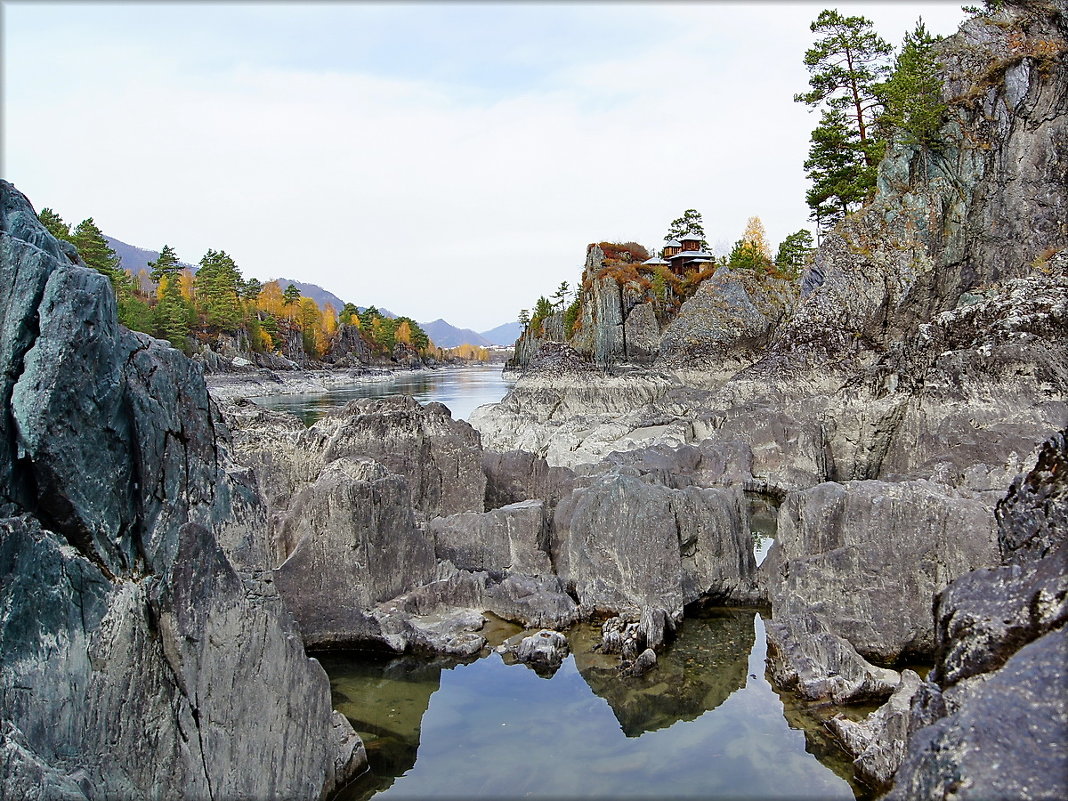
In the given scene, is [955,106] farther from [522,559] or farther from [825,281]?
[522,559]

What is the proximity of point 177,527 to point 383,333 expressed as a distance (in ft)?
446

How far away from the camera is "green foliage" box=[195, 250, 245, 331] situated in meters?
86.6

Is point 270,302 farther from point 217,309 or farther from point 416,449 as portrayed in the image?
point 416,449

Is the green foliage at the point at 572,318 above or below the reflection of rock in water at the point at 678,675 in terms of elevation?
above

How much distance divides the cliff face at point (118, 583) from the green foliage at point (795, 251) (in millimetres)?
48859

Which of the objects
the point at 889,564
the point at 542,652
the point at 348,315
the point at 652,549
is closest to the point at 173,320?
the point at 348,315

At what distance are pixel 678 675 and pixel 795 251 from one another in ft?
158

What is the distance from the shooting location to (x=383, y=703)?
10.9 meters

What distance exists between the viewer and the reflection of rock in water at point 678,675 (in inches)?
416

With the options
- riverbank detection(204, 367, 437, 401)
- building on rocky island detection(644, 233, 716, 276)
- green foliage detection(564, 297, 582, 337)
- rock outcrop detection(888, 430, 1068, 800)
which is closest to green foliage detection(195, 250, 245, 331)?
riverbank detection(204, 367, 437, 401)

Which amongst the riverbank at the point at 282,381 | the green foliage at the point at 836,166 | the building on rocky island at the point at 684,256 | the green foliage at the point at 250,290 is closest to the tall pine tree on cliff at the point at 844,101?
the green foliage at the point at 836,166

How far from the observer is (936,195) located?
95.8 feet

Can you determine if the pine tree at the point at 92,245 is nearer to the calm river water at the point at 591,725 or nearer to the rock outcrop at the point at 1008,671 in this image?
the calm river water at the point at 591,725

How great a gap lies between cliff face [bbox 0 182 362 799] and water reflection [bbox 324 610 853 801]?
231 centimetres
